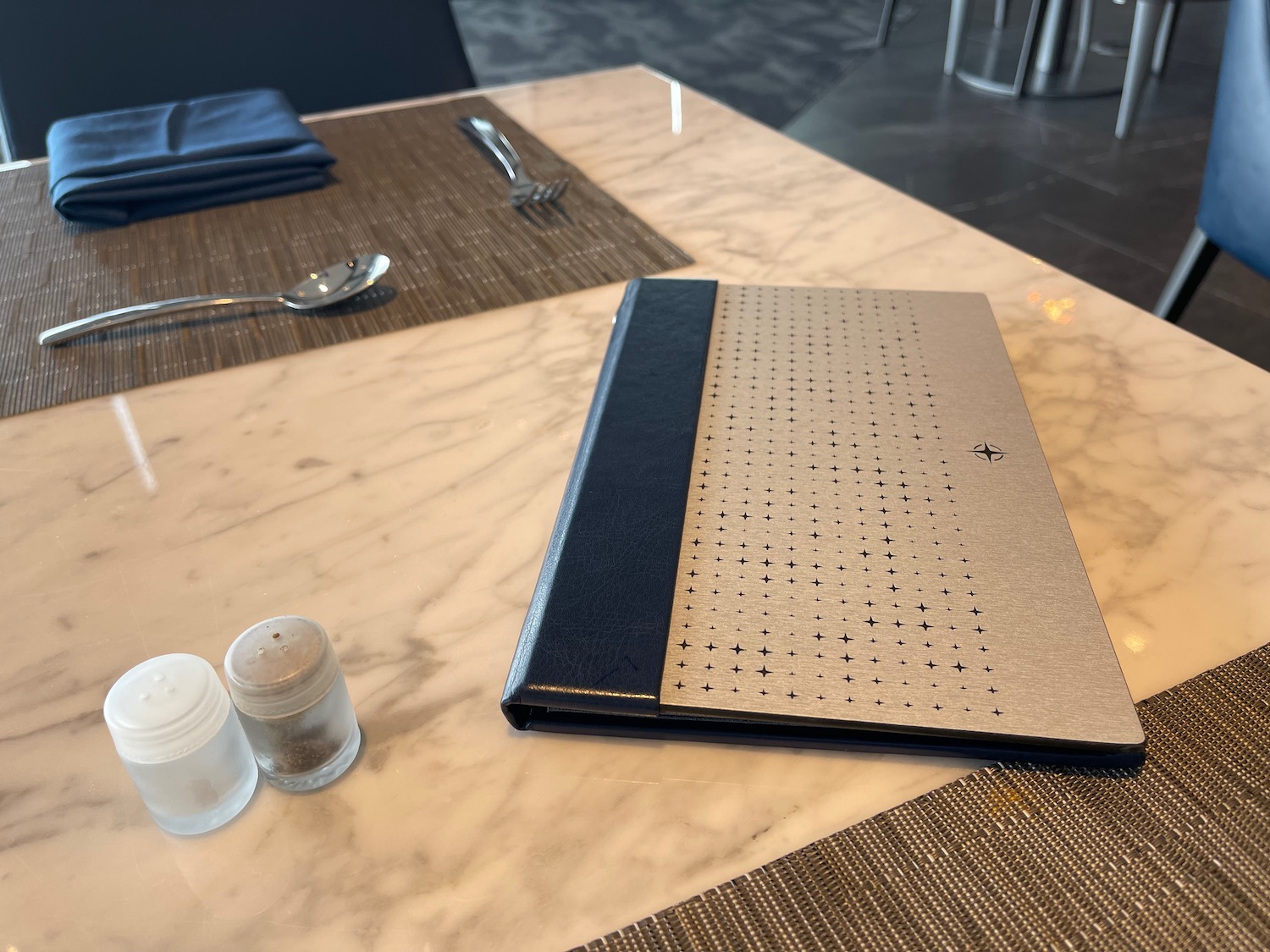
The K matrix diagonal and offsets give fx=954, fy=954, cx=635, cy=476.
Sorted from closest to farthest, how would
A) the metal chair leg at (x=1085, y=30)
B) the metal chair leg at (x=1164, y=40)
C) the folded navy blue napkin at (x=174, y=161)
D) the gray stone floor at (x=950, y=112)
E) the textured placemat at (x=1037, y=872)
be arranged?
the textured placemat at (x=1037, y=872)
the folded navy blue napkin at (x=174, y=161)
the gray stone floor at (x=950, y=112)
the metal chair leg at (x=1164, y=40)
the metal chair leg at (x=1085, y=30)

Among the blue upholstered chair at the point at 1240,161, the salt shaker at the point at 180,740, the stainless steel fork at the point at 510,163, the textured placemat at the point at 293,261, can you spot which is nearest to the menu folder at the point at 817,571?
the salt shaker at the point at 180,740

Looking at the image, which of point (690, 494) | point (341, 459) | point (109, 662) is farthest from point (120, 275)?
point (690, 494)

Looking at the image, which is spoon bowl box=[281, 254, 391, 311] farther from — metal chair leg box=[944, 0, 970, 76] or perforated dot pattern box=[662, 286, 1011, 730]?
metal chair leg box=[944, 0, 970, 76]

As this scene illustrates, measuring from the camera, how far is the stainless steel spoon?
0.69 metres

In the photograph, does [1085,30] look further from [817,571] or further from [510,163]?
[817,571]

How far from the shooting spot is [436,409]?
62cm

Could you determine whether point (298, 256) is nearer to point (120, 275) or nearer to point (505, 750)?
point (120, 275)

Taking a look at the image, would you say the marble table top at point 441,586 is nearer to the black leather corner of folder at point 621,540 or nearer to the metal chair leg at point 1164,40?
the black leather corner of folder at point 621,540

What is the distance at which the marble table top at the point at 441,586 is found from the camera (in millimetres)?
357

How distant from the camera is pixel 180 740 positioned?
0.34 meters

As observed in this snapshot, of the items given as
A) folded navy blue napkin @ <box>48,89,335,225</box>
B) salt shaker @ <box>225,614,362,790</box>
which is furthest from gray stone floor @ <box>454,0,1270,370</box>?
salt shaker @ <box>225,614,362,790</box>

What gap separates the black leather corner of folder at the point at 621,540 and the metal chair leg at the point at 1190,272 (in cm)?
81

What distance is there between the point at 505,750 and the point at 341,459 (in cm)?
25

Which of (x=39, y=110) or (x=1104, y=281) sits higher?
(x=39, y=110)
